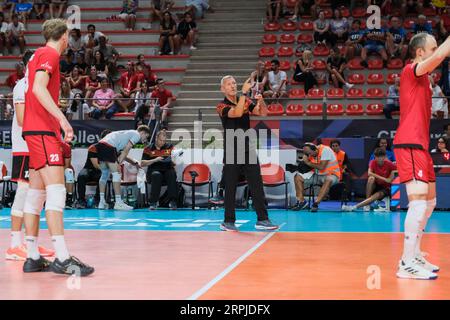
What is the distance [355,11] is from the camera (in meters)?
21.3

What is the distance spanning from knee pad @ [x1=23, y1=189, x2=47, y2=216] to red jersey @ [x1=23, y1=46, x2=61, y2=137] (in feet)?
1.83

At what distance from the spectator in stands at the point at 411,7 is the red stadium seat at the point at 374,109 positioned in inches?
171

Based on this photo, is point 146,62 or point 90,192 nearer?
point 90,192

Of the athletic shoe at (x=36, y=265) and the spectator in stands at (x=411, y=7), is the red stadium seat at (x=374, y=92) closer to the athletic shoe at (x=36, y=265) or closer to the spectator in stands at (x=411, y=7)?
the spectator in stands at (x=411, y=7)

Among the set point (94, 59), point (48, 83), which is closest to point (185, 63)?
point (94, 59)

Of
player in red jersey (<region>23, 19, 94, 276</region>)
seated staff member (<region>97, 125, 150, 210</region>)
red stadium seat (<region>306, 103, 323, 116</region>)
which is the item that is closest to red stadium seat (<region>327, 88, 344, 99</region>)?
red stadium seat (<region>306, 103, 323, 116</region>)

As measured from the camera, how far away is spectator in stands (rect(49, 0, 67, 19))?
23.2 metres

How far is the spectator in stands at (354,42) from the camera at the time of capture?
65.0 ft

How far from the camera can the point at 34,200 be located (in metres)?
6.61

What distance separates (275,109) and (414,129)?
466 inches

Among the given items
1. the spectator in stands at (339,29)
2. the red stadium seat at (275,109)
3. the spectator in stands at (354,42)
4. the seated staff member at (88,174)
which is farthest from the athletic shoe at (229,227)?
the spectator in stands at (339,29)

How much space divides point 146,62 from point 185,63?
1.13m

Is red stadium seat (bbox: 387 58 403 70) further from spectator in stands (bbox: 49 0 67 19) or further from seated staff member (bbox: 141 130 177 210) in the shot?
spectator in stands (bbox: 49 0 67 19)

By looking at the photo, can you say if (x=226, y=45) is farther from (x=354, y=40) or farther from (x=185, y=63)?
(x=354, y=40)
